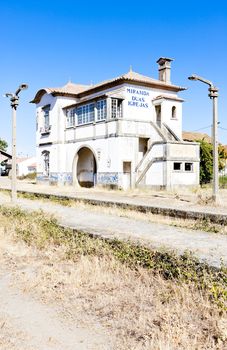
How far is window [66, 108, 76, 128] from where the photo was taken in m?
29.9

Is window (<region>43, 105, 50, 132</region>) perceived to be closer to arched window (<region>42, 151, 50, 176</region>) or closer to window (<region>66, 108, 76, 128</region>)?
arched window (<region>42, 151, 50, 176</region>)

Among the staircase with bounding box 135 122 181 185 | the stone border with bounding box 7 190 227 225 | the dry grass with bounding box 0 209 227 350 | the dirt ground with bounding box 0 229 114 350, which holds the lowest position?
the dirt ground with bounding box 0 229 114 350

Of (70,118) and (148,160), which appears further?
(70,118)

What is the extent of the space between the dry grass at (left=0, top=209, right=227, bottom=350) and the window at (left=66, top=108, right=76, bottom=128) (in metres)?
23.7

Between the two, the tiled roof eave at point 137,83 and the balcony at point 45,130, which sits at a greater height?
the tiled roof eave at point 137,83

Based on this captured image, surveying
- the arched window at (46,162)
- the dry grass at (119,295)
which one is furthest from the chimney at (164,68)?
the dry grass at (119,295)

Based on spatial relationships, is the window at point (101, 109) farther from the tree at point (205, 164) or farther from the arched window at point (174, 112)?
the tree at point (205, 164)

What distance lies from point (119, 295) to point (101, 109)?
23.0 m

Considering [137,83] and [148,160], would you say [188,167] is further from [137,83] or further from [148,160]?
[137,83]

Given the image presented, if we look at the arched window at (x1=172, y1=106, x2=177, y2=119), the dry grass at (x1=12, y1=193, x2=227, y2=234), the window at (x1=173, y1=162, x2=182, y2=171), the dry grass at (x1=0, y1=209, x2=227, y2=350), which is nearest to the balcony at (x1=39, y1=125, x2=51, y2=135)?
the arched window at (x1=172, y1=106, x2=177, y2=119)

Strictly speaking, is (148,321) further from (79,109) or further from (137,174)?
(79,109)

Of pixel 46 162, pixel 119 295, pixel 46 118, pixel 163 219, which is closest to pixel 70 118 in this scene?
pixel 46 118

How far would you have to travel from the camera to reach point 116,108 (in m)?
25.8

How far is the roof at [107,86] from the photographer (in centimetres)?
2578
